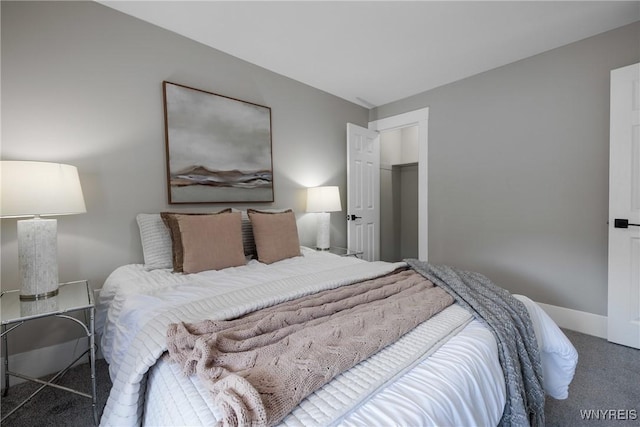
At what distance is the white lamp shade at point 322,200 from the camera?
3.00 metres

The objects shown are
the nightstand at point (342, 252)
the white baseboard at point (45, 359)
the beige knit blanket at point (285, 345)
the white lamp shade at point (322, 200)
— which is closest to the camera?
the beige knit blanket at point (285, 345)

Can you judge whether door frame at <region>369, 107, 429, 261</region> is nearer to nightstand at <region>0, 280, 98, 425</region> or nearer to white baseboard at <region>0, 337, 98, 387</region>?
nightstand at <region>0, 280, 98, 425</region>

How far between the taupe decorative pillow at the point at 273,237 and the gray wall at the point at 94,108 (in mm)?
519

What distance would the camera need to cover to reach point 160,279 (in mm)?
1694

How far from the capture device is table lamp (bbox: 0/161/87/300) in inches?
54.1

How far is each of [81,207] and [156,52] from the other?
135cm

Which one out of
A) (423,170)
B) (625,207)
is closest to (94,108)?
(423,170)

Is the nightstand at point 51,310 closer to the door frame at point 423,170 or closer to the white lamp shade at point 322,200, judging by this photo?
the white lamp shade at point 322,200

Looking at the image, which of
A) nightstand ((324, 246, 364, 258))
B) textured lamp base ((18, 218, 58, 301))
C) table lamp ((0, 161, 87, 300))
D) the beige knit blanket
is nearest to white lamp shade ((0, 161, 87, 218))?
table lamp ((0, 161, 87, 300))

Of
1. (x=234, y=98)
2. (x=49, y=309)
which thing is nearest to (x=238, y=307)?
(x=49, y=309)

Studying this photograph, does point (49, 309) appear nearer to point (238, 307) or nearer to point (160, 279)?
point (160, 279)

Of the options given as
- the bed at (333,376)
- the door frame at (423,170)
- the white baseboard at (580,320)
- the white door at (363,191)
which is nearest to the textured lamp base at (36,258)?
the bed at (333,376)

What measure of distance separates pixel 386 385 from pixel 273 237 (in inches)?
65.6

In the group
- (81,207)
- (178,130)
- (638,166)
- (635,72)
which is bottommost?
(81,207)
